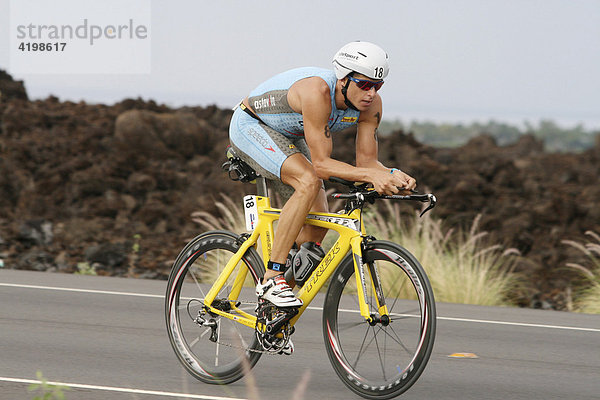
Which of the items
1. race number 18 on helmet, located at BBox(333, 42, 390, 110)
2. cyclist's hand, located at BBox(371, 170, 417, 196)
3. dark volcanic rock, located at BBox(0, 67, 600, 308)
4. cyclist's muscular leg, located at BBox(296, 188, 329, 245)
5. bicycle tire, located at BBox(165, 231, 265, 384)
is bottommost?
dark volcanic rock, located at BBox(0, 67, 600, 308)

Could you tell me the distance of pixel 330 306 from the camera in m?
5.76

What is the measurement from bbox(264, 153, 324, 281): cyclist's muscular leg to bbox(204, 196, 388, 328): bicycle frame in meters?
0.18

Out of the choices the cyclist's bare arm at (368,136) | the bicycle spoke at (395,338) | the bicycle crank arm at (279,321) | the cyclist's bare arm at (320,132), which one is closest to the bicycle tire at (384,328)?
the bicycle spoke at (395,338)

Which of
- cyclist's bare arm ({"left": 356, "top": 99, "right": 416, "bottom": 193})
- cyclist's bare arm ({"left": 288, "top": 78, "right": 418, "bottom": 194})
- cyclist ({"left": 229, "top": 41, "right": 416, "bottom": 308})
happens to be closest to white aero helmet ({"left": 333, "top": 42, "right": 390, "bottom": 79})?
cyclist ({"left": 229, "top": 41, "right": 416, "bottom": 308})

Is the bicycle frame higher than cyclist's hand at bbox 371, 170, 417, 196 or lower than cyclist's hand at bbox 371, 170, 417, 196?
lower

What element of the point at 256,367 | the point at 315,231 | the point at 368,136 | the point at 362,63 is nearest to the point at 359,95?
the point at 362,63

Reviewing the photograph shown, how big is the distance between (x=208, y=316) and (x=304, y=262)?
829mm

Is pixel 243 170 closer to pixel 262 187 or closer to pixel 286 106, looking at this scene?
pixel 262 187

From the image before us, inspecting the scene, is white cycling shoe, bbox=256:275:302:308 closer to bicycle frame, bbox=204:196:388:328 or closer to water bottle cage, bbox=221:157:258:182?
bicycle frame, bbox=204:196:388:328

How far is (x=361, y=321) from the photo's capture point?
18.6ft

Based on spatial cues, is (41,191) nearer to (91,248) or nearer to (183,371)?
(91,248)

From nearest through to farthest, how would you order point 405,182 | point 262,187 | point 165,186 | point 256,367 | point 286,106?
point 405,182, point 286,106, point 262,187, point 256,367, point 165,186

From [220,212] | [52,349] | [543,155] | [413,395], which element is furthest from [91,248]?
[543,155]

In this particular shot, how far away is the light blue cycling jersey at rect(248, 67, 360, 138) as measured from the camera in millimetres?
5766
